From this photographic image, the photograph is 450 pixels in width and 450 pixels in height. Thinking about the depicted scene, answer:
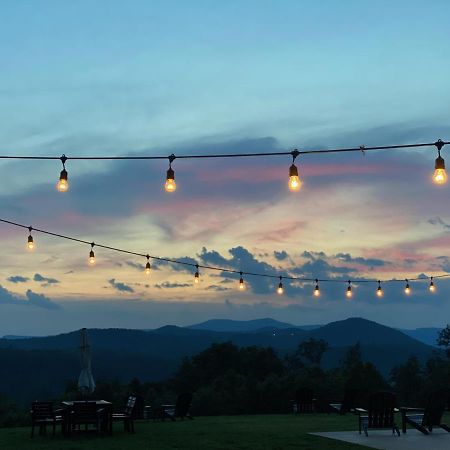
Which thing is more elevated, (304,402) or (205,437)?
(304,402)

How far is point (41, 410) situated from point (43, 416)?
20 cm

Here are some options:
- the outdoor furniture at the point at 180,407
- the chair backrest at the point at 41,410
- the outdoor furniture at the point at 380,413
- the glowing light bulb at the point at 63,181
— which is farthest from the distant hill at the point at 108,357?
the glowing light bulb at the point at 63,181

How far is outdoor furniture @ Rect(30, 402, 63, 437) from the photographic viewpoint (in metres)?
16.5

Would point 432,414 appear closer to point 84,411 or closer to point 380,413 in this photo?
point 380,413

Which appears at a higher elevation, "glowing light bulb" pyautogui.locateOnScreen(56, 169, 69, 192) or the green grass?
"glowing light bulb" pyautogui.locateOnScreen(56, 169, 69, 192)

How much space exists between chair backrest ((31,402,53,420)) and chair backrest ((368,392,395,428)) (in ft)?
22.4

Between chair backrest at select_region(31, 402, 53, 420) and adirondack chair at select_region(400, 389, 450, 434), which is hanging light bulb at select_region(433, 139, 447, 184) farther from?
chair backrest at select_region(31, 402, 53, 420)

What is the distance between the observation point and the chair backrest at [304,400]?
23.0m

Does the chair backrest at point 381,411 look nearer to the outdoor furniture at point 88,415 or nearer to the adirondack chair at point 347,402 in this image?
the adirondack chair at point 347,402

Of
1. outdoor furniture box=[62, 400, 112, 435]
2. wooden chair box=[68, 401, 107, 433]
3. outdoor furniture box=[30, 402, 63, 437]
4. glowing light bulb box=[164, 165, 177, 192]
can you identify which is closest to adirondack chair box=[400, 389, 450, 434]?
outdoor furniture box=[62, 400, 112, 435]

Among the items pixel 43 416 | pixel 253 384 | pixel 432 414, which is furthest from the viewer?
pixel 253 384

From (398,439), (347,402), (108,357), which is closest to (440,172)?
(398,439)

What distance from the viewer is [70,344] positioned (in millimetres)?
158875

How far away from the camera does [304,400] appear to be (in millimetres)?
23203
